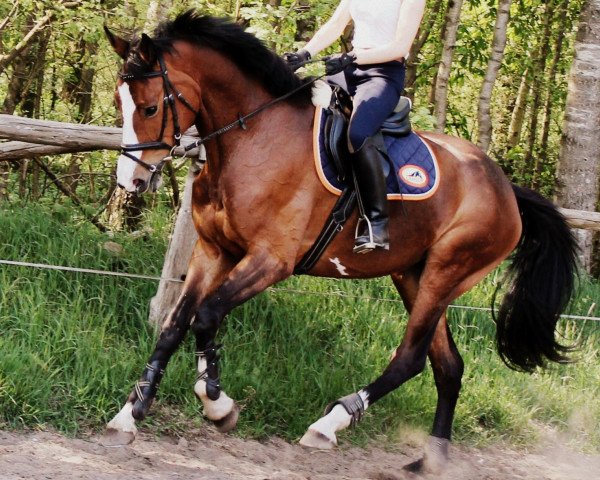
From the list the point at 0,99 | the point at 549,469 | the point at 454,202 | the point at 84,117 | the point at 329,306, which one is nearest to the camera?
the point at 454,202

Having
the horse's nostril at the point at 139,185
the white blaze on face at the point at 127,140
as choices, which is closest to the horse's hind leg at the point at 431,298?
the horse's nostril at the point at 139,185

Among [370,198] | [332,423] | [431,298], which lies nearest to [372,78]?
[370,198]

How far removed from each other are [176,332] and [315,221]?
1012 millimetres

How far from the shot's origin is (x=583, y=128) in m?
9.51

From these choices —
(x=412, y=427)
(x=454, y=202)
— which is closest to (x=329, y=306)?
(x=412, y=427)

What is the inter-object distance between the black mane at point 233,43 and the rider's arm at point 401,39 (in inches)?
17.8

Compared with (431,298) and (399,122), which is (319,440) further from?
(399,122)

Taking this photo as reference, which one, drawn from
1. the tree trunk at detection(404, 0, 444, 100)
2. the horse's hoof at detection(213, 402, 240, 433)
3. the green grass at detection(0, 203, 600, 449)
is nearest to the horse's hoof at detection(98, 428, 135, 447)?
the green grass at detection(0, 203, 600, 449)

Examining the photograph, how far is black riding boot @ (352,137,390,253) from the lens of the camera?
16.6ft

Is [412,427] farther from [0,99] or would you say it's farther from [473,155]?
[0,99]

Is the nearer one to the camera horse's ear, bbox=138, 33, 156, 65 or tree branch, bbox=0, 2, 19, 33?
horse's ear, bbox=138, 33, 156, 65

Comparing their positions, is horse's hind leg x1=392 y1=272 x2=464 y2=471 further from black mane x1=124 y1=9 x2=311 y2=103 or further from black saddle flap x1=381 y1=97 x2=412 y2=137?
black mane x1=124 y1=9 x2=311 y2=103

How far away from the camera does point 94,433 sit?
204 inches

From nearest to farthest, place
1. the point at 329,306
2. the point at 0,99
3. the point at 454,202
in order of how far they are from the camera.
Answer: the point at 454,202 → the point at 329,306 → the point at 0,99
